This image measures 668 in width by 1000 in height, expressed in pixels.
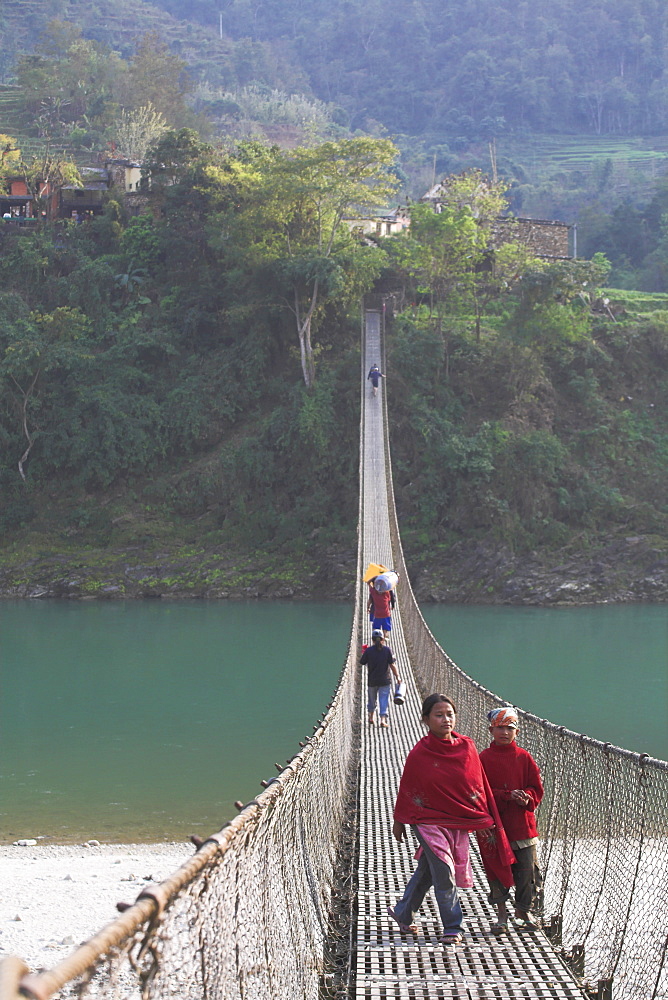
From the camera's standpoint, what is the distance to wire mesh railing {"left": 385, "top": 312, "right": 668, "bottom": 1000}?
3.14 m

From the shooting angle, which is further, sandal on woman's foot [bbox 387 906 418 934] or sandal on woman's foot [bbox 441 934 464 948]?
sandal on woman's foot [bbox 387 906 418 934]

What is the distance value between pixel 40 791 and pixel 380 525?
21.1ft

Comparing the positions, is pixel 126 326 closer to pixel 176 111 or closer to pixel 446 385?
pixel 446 385

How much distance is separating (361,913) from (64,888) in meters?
3.56

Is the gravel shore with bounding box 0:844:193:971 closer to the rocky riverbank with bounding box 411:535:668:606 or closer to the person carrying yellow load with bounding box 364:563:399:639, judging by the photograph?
the person carrying yellow load with bounding box 364:563:399:639

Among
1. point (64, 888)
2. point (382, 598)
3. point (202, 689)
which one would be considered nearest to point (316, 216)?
point (202, 689)

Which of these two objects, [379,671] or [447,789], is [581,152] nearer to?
[379,671]

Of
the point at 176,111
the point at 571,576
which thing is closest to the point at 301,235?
the point at 571,576

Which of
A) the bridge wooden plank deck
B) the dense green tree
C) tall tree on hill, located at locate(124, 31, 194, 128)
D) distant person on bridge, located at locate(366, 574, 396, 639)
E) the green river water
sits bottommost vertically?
the green river water

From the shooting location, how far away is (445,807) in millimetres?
3219

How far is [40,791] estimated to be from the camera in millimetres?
9320

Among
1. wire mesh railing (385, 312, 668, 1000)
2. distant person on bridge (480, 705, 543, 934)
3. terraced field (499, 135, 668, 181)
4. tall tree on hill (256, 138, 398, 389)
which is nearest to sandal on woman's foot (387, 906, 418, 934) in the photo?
distant person on bridge (480, 705, 543, 934)

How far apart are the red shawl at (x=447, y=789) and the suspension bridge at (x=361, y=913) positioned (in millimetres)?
343

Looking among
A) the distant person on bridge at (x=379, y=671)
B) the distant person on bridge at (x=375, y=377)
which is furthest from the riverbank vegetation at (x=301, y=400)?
the distant person on bridge at (x=379, y=671)
